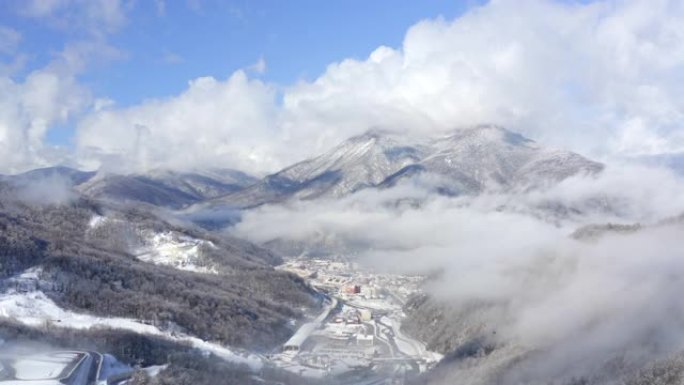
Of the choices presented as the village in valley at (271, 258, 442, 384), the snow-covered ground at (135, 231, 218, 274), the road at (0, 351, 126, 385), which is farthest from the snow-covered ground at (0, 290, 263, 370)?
the snow-covered ground at (135, 231, 218, 274)


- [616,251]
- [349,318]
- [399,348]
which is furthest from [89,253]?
[616,251]

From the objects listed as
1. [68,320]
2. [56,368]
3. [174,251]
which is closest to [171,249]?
→ [174,251]

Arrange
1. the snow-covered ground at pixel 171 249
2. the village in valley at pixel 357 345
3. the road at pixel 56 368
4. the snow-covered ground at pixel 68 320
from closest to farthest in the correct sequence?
the road at pixel 56 368, the snow-covered ground at pixel 68 320, the village in valley at pixel 357 345, the snow-covered ground at pixel 171 249

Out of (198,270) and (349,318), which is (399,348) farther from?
(198,270)

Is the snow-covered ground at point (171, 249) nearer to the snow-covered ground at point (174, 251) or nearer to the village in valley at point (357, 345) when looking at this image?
the snow-covered ground at point (174, 251)

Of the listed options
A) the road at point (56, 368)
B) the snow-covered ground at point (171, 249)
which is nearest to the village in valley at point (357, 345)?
the road at point (56, 368)

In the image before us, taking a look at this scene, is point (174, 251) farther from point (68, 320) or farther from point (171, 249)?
point (68, 320)
